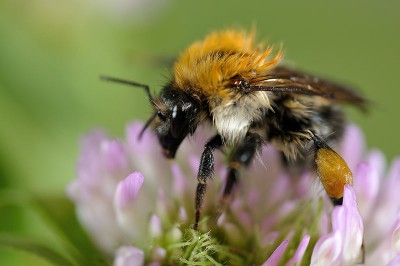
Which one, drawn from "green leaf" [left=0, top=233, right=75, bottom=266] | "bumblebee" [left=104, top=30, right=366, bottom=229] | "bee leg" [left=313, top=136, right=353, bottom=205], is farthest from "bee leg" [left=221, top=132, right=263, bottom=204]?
"green leaf" [left=0, top=233, right=75, bottom=266]

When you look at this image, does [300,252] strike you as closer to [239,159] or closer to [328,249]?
[328,249]

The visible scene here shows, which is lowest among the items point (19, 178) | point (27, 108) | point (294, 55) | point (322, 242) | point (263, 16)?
point (322, 242)

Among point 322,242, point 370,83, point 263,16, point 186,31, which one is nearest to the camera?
point 322,242

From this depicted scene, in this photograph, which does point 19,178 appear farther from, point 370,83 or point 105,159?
point 370,83

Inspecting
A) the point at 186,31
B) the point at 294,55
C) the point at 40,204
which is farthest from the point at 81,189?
the point at 294,55

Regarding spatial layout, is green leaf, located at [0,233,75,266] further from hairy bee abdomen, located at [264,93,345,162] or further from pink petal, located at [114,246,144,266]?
hairy bee abdomen, located at [264,93,345,162]

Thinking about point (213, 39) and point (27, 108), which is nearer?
point (213, 39)

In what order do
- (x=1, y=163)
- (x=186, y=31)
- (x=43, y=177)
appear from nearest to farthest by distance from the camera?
(x=1, y=163) → (x=43, y=177) → (x=186, y=31)

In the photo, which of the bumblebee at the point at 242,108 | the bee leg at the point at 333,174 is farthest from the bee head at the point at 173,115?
the bee leg at the point at 333,174
